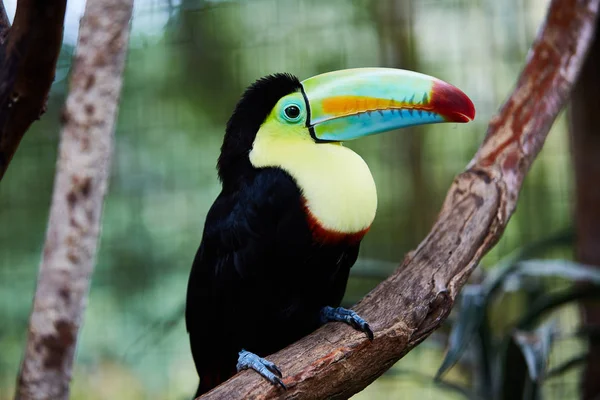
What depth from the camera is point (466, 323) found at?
1603 mm

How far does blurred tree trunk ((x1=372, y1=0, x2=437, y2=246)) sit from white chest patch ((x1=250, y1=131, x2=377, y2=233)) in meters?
1.38

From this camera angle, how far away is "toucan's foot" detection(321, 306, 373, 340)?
3.76 ft

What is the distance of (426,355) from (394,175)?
67cm

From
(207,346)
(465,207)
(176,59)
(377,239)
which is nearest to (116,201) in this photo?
(176,59)

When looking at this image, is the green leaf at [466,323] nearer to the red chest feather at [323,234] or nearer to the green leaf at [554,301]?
the green leaf at [554,301]

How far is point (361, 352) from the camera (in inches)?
44.1

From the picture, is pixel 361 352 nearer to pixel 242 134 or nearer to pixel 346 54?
pixel 242 134

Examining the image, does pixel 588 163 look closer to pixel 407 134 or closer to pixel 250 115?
pixel 407 134

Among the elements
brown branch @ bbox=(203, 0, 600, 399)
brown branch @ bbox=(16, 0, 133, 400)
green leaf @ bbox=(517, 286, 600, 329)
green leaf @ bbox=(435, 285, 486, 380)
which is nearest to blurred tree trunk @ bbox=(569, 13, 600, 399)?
green leaf @ bbox=(517, 286, 600, 329)

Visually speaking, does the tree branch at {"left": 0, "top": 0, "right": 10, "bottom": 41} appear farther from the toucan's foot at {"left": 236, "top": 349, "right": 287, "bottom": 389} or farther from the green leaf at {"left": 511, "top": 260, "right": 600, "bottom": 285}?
the green leaf at {"left": 511, "top": 260, "right": 600, "bottom": 285}

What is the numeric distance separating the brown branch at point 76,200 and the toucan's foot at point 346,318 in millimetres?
568

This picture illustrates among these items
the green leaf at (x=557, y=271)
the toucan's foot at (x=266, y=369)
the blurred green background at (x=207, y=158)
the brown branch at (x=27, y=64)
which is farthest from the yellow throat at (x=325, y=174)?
the blurred green background at (x=207, y=158)

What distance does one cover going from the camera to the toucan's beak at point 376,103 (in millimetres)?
1275

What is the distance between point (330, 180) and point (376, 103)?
0.18m
